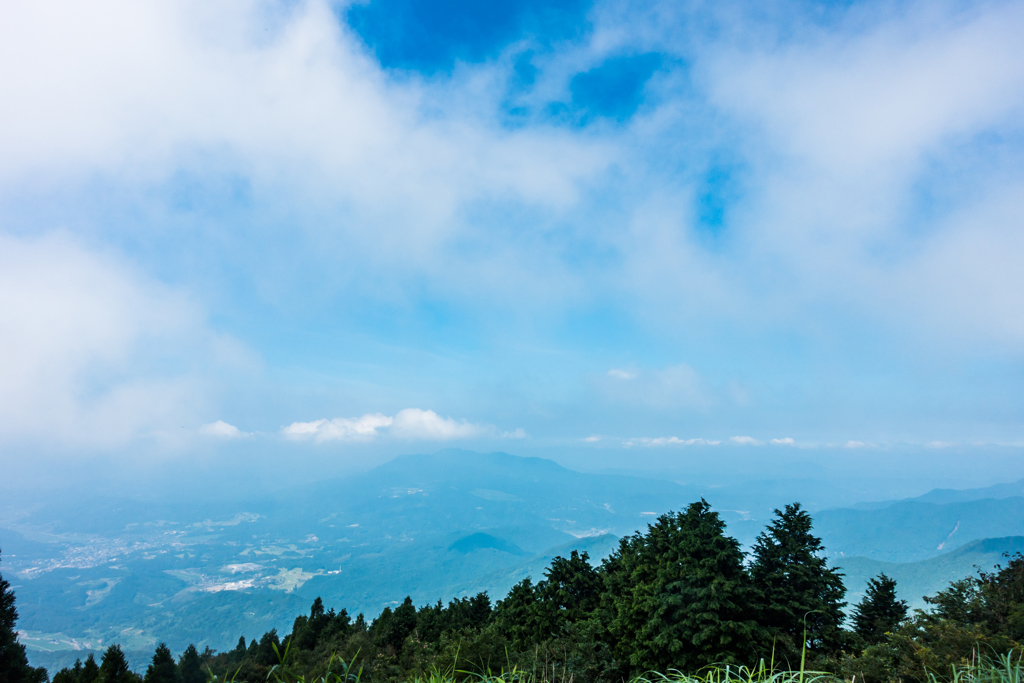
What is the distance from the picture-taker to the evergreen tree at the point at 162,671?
93.5ft

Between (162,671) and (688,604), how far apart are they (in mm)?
34882

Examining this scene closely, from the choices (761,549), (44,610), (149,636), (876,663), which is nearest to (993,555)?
(761,549)

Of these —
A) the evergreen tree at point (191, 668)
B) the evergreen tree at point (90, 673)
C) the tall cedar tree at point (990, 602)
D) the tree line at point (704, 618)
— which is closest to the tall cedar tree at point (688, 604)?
the tree line at point (704, 618)

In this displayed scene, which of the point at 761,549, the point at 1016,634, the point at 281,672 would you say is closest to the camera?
the point at 281,672

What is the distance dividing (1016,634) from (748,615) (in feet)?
29.7

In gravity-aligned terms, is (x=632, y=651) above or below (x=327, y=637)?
above

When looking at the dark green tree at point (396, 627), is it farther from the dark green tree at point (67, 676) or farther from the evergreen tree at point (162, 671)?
the dark green tree at point (67, 676)

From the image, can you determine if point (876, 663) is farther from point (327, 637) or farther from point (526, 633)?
point (327, 637)

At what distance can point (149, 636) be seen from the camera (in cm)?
16038

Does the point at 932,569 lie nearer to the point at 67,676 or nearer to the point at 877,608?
the point at 877,608

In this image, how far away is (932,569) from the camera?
178 meters

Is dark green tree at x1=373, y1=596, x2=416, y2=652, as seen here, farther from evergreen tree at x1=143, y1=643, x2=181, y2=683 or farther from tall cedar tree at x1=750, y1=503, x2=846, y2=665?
tall cedar tree at x1=750, y1=503, x2=846, y2=665

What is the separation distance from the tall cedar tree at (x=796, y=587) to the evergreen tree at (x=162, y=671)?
37.6m

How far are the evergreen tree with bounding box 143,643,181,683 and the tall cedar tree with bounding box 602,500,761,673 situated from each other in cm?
3008
